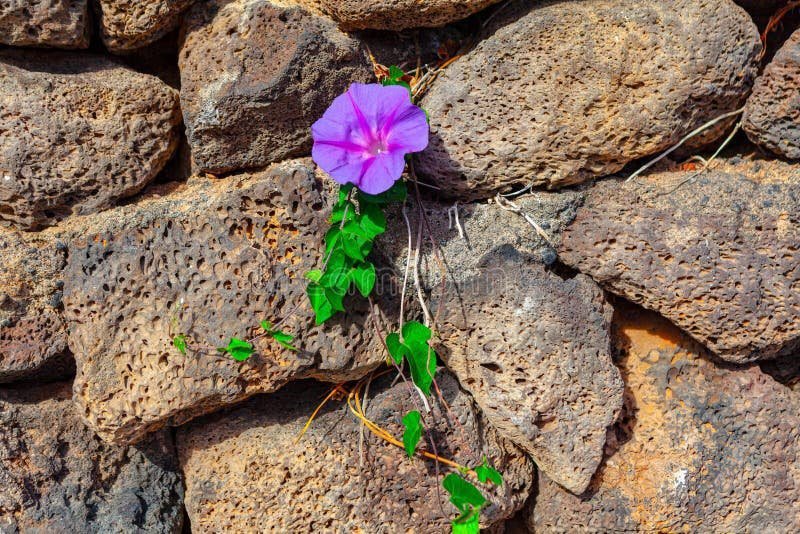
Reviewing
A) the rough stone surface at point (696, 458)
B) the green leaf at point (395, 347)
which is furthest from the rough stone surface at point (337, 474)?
the rough stone surface at point (696, 458)

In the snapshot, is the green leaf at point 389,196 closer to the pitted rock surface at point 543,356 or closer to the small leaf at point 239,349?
the pitted rock surface at point 543,356

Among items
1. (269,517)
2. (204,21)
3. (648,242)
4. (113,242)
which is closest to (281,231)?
(113,242)

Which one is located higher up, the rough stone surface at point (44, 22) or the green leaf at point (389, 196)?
the rough stone surface at point (44, 22)

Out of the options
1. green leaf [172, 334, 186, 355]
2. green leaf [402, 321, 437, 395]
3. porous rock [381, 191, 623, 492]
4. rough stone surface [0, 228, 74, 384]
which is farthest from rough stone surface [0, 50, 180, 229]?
green leaf [402, 321, 437, 395]

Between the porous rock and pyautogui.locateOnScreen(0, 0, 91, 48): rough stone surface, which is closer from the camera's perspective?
pyautogui.locateOnScreen(0, 0, 91, 48): rough stone surface

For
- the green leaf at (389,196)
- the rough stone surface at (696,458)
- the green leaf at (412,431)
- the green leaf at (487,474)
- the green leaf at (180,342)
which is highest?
the green leaf at (389,196)

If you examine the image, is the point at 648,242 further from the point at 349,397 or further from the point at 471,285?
the point at 349,397

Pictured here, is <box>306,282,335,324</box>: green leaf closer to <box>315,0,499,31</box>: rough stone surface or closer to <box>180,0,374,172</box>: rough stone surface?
<box>180,0,374,172</box>: rough stone surface
